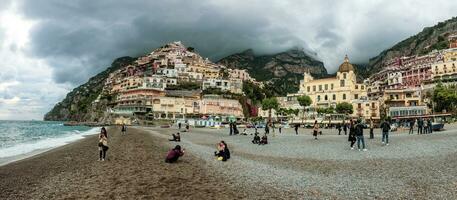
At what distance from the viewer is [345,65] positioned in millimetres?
116625

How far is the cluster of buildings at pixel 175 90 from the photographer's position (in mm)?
132250

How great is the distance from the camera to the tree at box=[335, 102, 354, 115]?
99812 mm

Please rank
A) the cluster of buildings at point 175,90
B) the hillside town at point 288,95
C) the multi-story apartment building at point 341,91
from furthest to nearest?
the cluster of buildings at point 175,90 → the multi-story apartment building at point 341,91 → the hillside town at point 288,95

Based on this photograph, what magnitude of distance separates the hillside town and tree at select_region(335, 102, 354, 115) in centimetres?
100

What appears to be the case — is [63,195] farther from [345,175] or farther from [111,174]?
[345,175]

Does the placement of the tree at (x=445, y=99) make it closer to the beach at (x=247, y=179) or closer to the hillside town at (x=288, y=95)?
the hillside town at (x=288, y=95)

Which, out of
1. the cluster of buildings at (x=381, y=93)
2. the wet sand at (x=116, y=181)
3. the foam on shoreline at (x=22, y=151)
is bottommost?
the foam on shoreline at (x=22, y=151)

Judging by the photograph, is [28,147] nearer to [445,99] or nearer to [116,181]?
[116,181]

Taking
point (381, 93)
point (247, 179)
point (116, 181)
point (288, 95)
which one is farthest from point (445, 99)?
point (116, 181)

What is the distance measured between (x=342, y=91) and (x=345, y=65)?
9.54 m

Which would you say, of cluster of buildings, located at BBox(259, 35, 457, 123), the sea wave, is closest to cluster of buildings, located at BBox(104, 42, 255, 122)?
cluster of buildings, located at BBox(259, 35, 457, 123)

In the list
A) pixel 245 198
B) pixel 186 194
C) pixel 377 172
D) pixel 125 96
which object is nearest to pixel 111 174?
pixel 186 194

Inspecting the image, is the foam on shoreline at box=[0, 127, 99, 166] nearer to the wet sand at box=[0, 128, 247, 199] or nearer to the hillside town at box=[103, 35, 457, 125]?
the wet sand at box=[0, 128, 247, 199]

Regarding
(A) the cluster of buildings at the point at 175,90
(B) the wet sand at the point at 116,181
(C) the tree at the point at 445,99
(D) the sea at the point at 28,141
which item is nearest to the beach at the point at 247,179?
(B) the wet sand at the point at 116,181
